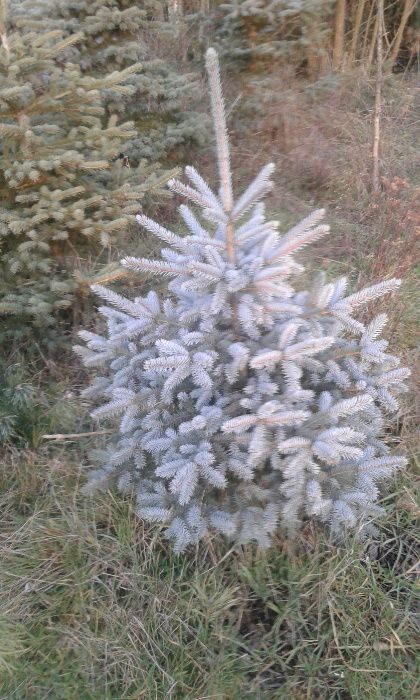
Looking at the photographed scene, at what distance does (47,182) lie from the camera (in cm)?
351

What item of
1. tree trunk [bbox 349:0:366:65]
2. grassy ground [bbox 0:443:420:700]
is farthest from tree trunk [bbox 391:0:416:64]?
grassy ground [bbox 0:443:420:700]

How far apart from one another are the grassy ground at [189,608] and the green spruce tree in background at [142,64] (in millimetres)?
2571

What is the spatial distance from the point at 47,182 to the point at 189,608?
2.32 meters

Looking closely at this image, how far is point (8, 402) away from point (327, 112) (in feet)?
13.1

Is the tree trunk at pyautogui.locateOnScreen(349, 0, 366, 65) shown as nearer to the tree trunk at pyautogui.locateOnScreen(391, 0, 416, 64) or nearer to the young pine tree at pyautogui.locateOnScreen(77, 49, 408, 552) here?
the tree trunk at pyautogui.locateOnScreen(391, 0, 416, 64)

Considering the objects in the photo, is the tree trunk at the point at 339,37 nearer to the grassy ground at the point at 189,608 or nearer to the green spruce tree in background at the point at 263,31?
the green spruce tree in background at the point at 263,31

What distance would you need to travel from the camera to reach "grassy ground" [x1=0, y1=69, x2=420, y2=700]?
2439mm

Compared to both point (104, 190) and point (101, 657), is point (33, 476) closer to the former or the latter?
point (101, 657)

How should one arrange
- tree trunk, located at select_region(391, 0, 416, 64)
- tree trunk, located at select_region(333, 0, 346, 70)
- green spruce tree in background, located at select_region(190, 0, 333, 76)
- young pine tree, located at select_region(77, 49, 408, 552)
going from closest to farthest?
young pine tree, located at select_region(77, 49, 408, 552) < green spruce tree in background, located at select_region(190, 0, 333, 76) < tree trunk, located at select_region(333, 0, 346, 70) < tree trunk, located at select_region(391, 0, 416, 64)

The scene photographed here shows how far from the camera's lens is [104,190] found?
12.1 ft

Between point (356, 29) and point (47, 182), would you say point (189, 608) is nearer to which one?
point (47, 182)

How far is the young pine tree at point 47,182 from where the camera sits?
11.0 feet

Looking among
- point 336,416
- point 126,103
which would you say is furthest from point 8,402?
point 126,103

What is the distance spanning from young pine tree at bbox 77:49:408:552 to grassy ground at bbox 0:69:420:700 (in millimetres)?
203
